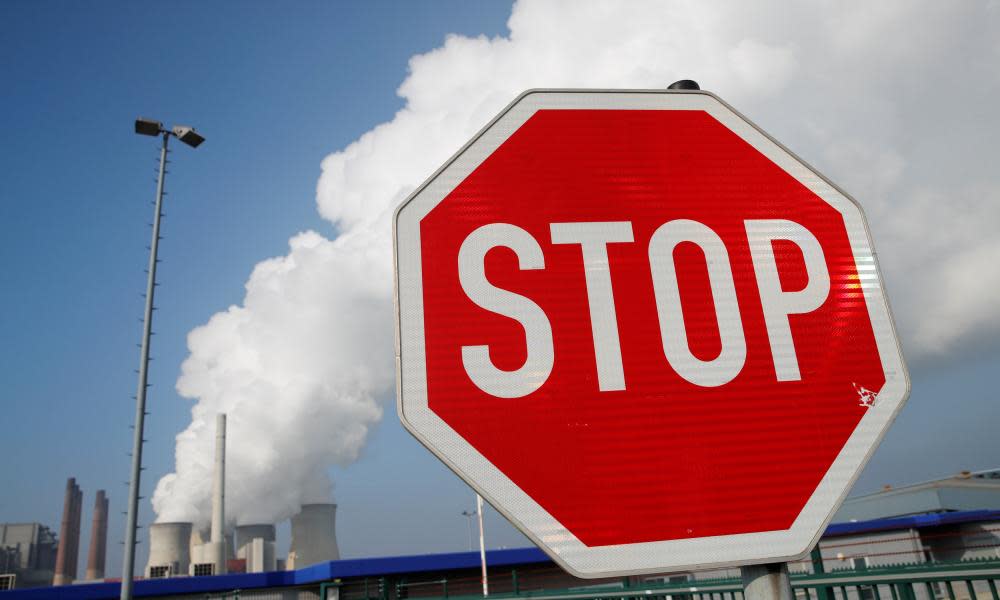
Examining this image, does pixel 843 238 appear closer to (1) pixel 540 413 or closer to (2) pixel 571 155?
(2) pixel 571 155

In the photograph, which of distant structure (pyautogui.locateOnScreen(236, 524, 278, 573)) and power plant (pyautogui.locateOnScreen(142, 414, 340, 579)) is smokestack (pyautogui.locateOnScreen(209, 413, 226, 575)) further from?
distant structure (pyautogui.locateOnScreen(236, 524, 278, 573))

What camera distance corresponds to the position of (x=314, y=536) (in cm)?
4050

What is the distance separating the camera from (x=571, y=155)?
1.48 metres

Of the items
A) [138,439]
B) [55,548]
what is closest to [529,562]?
[138,439]

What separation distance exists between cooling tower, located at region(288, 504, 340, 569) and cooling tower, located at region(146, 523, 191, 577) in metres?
7.10

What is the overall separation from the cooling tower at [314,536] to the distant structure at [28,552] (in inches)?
1818

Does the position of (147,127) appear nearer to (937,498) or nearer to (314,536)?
(314,536)

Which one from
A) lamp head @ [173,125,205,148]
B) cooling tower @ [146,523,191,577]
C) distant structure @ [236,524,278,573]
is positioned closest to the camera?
lamp head @ [173,125,205,148]

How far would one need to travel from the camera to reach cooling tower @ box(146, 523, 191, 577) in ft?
132

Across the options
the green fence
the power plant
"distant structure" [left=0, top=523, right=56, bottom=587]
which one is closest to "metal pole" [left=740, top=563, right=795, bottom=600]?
the green fence

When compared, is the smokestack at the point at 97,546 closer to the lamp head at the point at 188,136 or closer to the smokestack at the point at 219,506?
the smokestack at the point at 219,506

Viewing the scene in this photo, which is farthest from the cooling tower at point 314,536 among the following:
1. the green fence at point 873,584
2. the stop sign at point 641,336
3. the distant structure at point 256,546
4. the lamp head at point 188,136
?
the stop sign at point 641,336

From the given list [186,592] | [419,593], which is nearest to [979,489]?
[419,593]

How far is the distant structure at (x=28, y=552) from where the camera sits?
68.2 m
